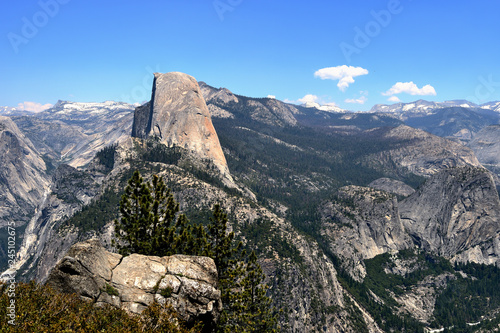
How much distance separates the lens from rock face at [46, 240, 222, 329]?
25.6m

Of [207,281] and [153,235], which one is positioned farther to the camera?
[153,235]

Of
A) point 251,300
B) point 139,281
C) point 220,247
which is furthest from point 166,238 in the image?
point 251,300

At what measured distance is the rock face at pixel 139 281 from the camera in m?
25.6

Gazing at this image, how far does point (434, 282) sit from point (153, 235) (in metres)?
184

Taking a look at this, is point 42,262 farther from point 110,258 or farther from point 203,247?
point 110,258

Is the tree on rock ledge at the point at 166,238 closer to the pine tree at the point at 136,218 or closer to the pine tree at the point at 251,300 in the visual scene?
the pine tree at the point at 136,218

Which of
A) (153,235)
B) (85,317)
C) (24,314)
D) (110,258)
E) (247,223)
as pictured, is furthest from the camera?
(247,223)

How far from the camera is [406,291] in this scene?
169125mm

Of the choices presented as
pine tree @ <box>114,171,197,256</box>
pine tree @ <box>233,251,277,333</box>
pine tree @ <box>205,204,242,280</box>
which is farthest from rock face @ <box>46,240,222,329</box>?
pine tree @ <box>233,251,277,333</box>

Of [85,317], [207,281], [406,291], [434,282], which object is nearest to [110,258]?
[85,317]

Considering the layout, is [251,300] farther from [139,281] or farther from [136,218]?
[139,281]

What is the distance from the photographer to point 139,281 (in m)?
27.6

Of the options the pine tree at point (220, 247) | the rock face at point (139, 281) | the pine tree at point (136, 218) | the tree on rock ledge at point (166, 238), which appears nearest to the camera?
the rock face at point (139, 281)

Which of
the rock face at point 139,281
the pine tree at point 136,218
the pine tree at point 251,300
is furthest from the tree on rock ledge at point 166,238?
the rock face at point 139,281
